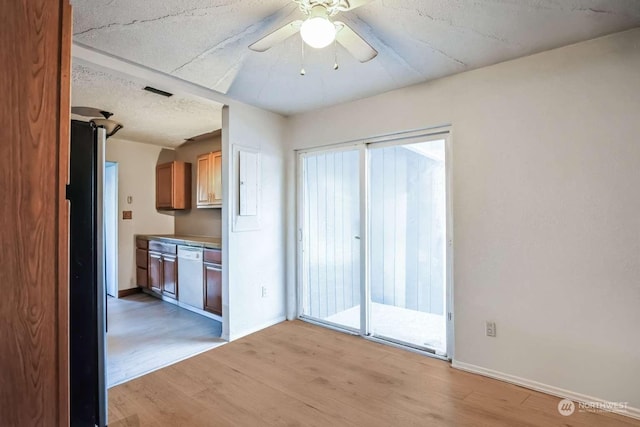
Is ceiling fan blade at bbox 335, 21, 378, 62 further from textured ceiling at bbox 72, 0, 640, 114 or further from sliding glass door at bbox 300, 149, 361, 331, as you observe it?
sliding glass door at bbox 300, 149, 361, 331

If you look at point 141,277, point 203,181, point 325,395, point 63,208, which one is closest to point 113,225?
point 141,277

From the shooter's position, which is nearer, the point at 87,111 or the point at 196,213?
the point at 87,111

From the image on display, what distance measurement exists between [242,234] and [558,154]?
2714 mm

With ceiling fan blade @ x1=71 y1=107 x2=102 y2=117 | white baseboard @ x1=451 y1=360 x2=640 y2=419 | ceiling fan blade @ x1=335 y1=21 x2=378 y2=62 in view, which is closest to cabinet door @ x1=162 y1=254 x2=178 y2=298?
ceiling fan blade @ x1=71 y1=107 x2=102 y2=117

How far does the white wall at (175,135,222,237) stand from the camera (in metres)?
4.74

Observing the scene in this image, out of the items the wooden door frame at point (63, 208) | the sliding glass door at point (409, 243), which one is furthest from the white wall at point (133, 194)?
the wooden door frame at point (63, 208)

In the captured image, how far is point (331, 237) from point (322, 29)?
93.1 inches

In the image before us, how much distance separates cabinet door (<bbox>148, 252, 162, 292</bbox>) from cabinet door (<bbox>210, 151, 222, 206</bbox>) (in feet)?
3.73

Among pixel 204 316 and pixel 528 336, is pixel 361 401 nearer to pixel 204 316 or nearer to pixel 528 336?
pixel 528 336

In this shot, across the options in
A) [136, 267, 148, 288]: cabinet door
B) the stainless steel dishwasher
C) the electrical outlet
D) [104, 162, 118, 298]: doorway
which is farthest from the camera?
[136, 267, 148, 288]: cabinet door

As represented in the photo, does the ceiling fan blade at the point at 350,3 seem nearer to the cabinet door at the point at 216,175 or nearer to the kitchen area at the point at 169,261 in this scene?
the kitchen area at the point at 169,261

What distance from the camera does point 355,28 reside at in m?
1.94

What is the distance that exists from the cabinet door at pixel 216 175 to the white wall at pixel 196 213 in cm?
35

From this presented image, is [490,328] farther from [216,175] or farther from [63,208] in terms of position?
[216,175]
